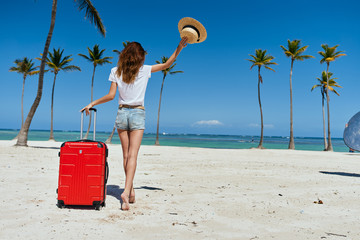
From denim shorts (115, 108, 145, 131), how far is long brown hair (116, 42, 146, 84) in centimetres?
39

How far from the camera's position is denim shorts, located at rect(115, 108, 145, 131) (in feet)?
11.6

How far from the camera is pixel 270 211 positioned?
12.0 ft

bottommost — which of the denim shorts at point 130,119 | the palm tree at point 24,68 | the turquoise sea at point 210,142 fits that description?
the turquoise sea at point 210,142

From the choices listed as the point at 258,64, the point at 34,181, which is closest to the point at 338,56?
the point at 258,64

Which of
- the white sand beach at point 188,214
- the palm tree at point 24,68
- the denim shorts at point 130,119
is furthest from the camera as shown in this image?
the palm tree at point 24,68

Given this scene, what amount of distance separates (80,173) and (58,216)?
1.82 ft

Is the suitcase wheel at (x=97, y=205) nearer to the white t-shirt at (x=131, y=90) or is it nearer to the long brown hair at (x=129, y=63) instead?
the white t-shirt at (x=131, y=90)

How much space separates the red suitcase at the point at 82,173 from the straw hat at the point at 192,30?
1873 mm

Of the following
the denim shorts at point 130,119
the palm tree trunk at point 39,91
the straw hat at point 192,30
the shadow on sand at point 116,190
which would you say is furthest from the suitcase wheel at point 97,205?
the palm tree trunk at point 39,91

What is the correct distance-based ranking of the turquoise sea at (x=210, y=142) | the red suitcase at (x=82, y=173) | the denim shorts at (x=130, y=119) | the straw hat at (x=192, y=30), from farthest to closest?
the turquoise sea at (x=210, y=142) < the straw hat at (x=192, y=30) < the denim shorts at (x=130, y=119) < the red suitcase at (x=82, y=173)

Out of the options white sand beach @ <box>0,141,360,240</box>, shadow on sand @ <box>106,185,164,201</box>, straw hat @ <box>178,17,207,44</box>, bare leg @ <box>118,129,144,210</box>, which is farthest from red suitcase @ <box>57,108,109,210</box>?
straw hat @ <box>178,17,207,44</box>

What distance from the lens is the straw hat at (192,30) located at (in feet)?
12.1

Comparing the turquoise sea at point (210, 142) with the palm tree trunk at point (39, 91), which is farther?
the turquoise sea at point (210, 142)

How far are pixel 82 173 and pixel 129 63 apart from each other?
155 centimetres
